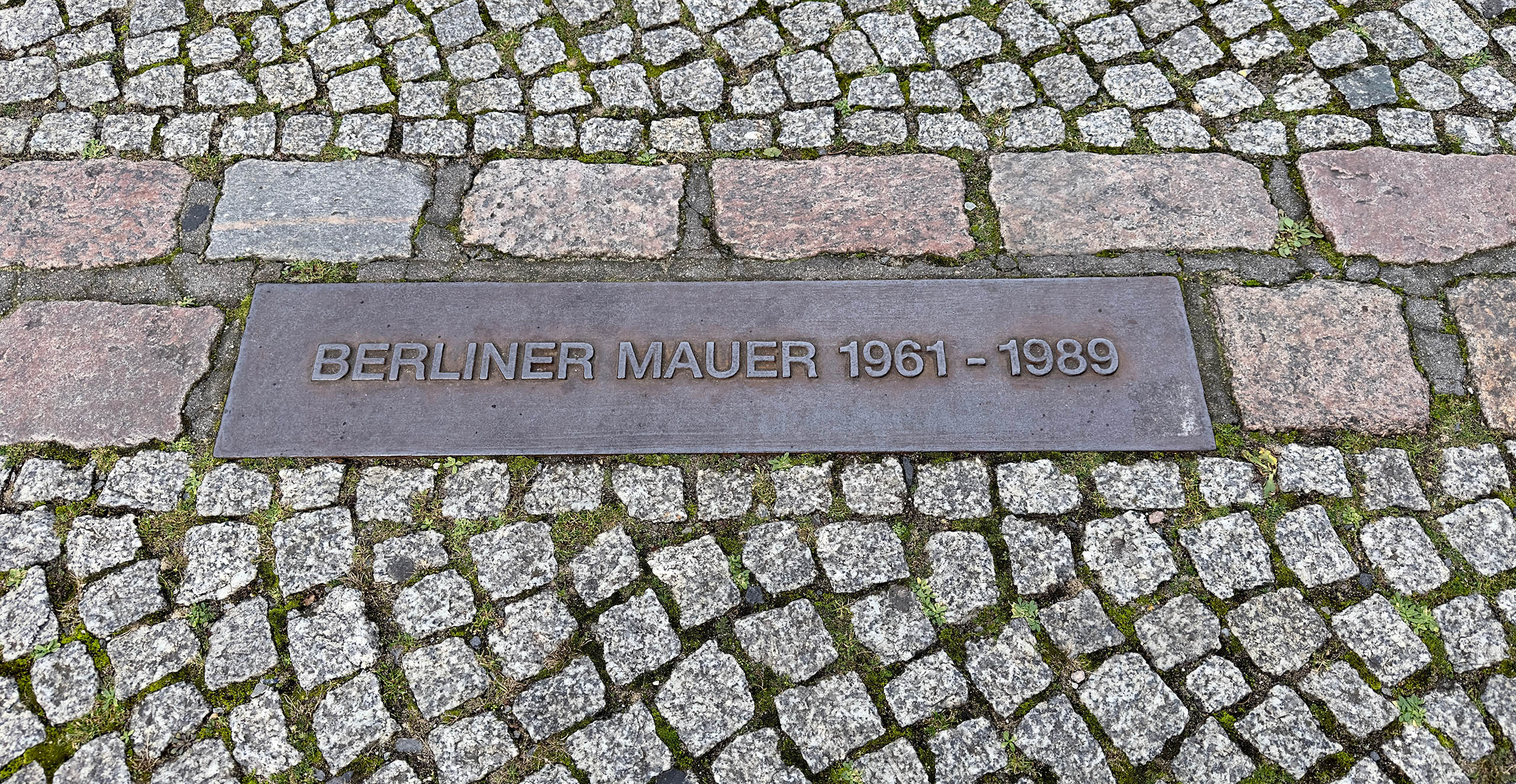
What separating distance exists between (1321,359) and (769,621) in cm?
202

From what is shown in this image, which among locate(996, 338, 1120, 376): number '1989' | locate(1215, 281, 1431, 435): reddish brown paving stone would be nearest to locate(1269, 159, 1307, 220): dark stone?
locate(1215, 281, 1431, 435): reddish brown paving stone

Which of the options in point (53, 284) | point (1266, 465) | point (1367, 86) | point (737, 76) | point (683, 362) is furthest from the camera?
point (737, 76)

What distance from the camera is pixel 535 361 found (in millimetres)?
2840

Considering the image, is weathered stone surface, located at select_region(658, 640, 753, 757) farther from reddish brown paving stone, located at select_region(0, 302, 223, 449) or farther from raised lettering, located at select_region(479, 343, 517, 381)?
reddish brown paving stone, located at select_region(0, 302, 223, 449)

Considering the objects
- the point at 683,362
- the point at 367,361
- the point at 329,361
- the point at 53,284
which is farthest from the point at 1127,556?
the point at 53,284

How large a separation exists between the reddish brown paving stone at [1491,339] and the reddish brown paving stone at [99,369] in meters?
4.19

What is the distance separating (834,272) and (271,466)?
195 centimetres

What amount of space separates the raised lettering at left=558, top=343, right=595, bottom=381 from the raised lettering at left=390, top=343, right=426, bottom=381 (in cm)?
45

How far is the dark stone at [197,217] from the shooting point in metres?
3.12

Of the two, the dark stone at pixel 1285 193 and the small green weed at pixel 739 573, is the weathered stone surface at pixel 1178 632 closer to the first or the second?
the small green weed at pixel 739 573

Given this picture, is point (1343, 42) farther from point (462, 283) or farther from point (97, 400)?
point (97, 400)

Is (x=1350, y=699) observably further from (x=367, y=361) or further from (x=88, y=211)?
(x=88, y=211)

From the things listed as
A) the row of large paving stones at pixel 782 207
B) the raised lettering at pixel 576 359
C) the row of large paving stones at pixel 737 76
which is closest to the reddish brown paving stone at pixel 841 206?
the row of large paving stones at pixel 782 207

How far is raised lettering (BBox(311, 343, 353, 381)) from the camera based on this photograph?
2818 mm
